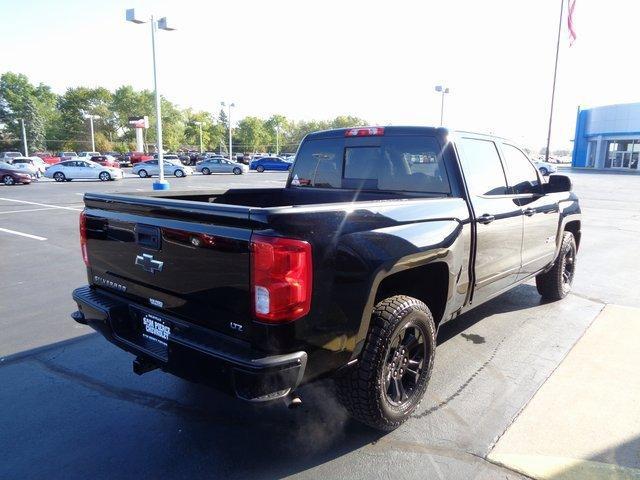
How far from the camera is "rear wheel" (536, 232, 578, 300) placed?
5633 millimetres

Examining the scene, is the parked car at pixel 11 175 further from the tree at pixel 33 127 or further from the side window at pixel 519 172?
the tree at pixel 33 127

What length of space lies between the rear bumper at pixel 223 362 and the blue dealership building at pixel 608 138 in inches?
2441

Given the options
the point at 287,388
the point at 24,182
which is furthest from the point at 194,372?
the point at 24,182

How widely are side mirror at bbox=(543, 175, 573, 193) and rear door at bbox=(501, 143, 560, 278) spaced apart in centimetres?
8

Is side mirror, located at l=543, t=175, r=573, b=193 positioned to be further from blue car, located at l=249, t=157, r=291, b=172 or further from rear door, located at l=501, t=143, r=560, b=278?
blue car, located at l=249, t=157, r=291, b=172

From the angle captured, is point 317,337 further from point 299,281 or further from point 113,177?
point 113,177

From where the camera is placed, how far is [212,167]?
42.6m

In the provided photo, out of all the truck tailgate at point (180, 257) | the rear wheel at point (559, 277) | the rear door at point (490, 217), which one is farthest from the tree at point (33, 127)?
the rear door at point (490, 217)

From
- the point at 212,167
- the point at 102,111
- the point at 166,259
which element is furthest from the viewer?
the point at 102,111

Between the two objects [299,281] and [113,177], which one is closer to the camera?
[299,281]

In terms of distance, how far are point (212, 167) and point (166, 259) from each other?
41398 mm

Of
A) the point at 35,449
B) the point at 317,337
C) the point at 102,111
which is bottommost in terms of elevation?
the point at 35,449

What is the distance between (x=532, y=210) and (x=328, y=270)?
2.97 meters

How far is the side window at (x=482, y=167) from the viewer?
3.80 m
